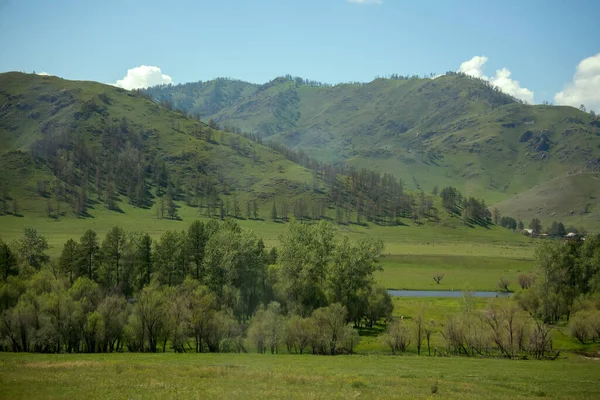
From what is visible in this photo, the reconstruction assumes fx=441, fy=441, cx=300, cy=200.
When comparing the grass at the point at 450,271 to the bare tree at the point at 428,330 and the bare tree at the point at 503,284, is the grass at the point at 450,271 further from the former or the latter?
the bare tree at the point at 428,330

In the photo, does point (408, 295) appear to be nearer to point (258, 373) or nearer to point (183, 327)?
point (183, 327)

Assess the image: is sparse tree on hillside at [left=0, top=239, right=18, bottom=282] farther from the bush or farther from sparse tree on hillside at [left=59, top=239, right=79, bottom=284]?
the bush

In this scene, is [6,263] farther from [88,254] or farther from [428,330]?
[428,330]

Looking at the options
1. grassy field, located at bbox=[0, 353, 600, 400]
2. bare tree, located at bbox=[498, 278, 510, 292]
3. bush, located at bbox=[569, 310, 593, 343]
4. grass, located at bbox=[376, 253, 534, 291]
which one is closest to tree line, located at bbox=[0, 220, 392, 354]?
grassy field, located at bbox=[0, 353, 600, 400]

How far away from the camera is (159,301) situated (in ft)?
198

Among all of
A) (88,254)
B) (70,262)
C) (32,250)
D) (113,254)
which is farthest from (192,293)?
(32,250)

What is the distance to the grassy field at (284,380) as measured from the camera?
98.9 ft

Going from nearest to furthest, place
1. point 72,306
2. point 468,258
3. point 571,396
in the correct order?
point 571,396 → point 72,306 → point 468,258

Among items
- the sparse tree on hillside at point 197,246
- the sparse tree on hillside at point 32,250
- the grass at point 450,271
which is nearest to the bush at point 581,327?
the grass at point 450,271

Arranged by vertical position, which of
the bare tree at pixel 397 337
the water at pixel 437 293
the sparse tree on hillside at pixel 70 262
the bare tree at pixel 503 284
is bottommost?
the water at pixel 437 293

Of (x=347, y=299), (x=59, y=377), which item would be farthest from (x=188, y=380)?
(x=347, y=299)

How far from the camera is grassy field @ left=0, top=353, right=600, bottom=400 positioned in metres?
30.2

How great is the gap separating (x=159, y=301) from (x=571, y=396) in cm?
4799

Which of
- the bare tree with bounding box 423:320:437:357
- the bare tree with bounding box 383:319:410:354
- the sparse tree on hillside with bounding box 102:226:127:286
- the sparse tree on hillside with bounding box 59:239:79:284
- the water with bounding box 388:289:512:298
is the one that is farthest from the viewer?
→ the water with bounding box 388:289:512:298
